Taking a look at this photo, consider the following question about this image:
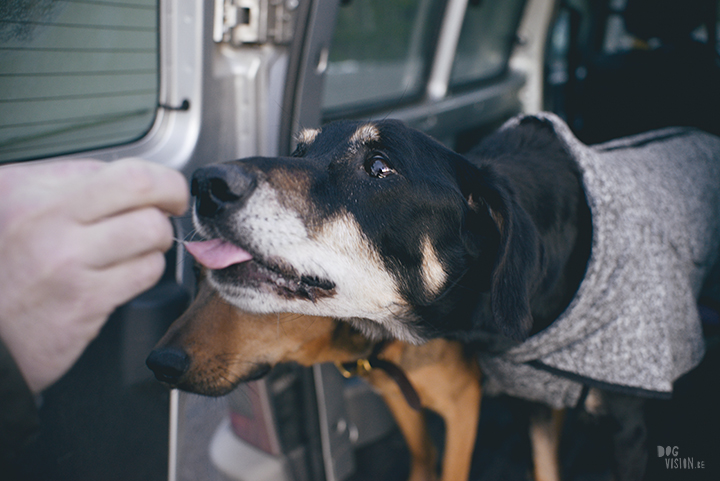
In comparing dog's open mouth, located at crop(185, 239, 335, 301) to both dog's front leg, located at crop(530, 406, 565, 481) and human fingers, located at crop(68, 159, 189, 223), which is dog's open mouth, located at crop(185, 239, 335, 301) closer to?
human fingers, located at crop(68, 159, 189, 223)

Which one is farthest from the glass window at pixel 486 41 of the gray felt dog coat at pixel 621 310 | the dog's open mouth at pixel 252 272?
the dog's open mouth at pixel 252 272

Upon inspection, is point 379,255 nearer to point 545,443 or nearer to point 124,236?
point 124,236

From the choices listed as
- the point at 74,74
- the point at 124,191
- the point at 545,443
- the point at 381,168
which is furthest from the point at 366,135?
the point at 545,443

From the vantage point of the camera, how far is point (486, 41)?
415cm

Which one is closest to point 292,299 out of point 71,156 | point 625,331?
point 71,156

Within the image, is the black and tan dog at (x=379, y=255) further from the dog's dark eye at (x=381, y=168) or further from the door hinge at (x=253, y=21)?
the door hinge at (x=253, y=21)

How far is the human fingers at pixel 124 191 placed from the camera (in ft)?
3.13

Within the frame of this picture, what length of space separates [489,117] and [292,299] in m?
3.01

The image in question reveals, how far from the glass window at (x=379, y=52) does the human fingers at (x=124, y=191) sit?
141 centimetres

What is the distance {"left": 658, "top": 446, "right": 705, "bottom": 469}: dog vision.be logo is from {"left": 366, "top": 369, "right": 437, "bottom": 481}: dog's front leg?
952mm

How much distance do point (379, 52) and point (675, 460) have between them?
264 cm

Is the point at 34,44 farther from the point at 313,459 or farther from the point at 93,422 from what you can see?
the point at 313,459

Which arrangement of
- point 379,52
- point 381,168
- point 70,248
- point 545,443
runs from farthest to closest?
point 379,52 → point 545,443 → point 381,168 → point 70,248

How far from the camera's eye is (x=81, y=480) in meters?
1.27
